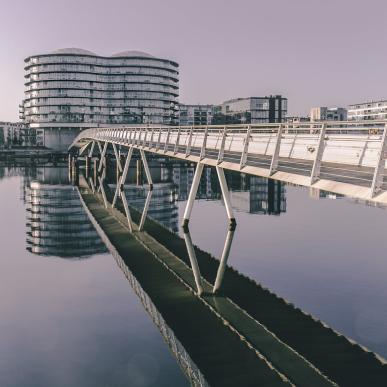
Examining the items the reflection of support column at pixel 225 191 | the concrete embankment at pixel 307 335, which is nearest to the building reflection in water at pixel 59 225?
the reflection of support column at pixel 225 191

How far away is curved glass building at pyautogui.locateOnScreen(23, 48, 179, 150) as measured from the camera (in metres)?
143

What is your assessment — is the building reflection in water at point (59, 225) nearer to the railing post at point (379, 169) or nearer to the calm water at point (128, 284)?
the calm water at point (128, 284)

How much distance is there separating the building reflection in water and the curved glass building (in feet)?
325

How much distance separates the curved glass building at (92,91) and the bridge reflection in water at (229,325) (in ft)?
414

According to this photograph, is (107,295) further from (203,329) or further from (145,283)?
(203,329)

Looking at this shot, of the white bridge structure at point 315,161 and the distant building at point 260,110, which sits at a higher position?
the distant building at point 260,110

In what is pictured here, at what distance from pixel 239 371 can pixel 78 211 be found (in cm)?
2675

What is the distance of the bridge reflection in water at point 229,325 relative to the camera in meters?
9.44

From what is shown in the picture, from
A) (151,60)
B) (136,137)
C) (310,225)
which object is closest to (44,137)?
(151,60)

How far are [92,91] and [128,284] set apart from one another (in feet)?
454

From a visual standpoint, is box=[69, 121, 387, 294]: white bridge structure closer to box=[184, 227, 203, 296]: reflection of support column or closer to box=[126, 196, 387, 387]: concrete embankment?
box=[184, 227, 203, 296]: reflection of support column

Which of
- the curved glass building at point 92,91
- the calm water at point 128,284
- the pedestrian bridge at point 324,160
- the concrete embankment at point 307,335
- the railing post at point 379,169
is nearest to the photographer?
the concrete embankment at point 307,335

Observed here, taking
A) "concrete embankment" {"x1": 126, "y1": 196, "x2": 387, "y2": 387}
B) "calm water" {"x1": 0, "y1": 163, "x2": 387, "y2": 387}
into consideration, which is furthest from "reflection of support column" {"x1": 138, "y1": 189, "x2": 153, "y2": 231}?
"concrete embankment" {"x1": 126, "y1": 196, "x2": 387, "y2": 387}

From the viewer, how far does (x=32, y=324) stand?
13094 millimetres
